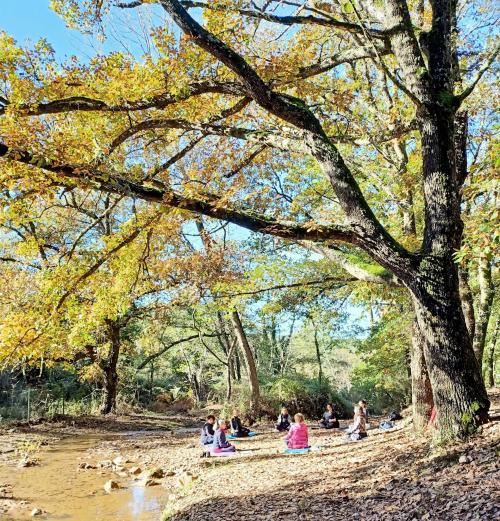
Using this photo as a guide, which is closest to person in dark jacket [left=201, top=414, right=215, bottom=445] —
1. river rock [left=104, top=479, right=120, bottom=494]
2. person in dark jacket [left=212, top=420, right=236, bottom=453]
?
person in dark jacket [left=212, top=420, right=236, bottom=453]

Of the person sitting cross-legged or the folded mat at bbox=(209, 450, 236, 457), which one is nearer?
the folded mat at bbox=(209, 450, 236, 457)

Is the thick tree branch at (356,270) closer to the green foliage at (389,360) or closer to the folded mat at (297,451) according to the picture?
the folded mat at (297,451)

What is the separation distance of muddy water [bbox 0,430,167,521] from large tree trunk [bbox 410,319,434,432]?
15.9 feet

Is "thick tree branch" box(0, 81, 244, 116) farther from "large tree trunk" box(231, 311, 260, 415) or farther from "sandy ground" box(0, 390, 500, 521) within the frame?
"large tree trunk" box(231, 311, 260, 415)

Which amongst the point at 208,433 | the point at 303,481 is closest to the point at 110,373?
the point at 208,433

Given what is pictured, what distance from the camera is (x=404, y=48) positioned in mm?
7125

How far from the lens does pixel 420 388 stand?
28.1 feet

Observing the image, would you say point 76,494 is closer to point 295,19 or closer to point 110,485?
point 110,485

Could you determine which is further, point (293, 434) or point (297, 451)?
point (293, 434)

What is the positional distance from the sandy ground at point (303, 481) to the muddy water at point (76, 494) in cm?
4

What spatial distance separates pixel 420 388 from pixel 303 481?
3009 millimetres

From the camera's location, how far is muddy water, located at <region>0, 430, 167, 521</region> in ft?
24.3

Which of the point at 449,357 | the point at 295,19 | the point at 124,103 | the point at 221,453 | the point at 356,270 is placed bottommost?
the point at 221,453

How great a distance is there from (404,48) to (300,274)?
7.17 metres
